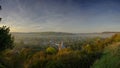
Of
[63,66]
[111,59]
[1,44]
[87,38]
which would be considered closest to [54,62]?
[63,66]

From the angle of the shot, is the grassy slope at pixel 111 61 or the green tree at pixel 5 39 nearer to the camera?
the grassy slope at pixel 111 61

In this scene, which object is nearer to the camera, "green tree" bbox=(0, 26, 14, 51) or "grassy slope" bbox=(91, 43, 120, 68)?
"grassy slope" bbox=(91, 43, 120, 68)

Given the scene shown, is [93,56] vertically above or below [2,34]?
below

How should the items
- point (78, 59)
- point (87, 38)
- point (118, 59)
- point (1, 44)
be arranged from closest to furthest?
1. point (118, 59)
2. point (78, 59)
3. point (1, 44)
4. point (87, 38)

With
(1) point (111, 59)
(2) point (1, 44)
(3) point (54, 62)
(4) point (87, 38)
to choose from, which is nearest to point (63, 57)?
(3) point (54, 62)

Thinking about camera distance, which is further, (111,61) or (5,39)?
(5,39)

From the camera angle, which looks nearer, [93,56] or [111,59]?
[111,59]

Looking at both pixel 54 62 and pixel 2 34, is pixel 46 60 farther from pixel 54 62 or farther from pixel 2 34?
pixel 2 34

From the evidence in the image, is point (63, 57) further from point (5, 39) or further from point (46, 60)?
point (5, 39)

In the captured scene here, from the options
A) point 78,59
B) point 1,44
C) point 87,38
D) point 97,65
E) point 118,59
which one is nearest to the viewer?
point 118,59
